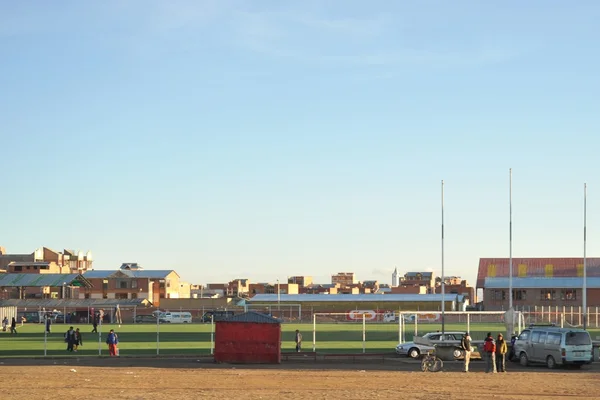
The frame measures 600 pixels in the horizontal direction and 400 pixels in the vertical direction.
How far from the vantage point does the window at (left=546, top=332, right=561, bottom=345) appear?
140 ft

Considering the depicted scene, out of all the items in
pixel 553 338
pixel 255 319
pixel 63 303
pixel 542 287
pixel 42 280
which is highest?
pixel 255 319

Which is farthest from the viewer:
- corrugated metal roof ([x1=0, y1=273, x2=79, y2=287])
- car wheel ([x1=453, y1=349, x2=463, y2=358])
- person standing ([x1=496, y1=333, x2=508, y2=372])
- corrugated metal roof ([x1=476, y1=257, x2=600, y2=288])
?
corrugated metal roof ([x1=0, y1=273, x2=79, y2=287])

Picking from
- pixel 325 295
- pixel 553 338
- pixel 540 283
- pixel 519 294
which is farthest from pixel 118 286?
pixel 553 338

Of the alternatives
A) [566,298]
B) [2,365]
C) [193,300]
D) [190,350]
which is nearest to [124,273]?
[193,300]

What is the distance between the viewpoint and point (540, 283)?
397ft

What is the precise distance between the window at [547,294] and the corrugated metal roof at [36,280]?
224ft

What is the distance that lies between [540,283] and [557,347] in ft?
265

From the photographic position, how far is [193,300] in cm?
14075

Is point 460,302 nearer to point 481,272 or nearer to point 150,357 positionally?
point 481,272

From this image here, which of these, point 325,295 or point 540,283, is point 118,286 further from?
point 540,283

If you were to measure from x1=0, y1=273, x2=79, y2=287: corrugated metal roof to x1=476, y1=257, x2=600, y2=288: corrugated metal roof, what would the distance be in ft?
198

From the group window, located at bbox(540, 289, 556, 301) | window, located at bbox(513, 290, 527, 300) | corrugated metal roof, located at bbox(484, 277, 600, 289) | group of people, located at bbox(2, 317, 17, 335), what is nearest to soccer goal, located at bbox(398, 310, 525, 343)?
corrugated metal roof, located at bbox(484, 277, 600, 289)

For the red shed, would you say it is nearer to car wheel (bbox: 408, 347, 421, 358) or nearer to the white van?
car wheel (bbox: 408, 347, 421, 358)

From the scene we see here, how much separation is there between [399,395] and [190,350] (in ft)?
85.4
